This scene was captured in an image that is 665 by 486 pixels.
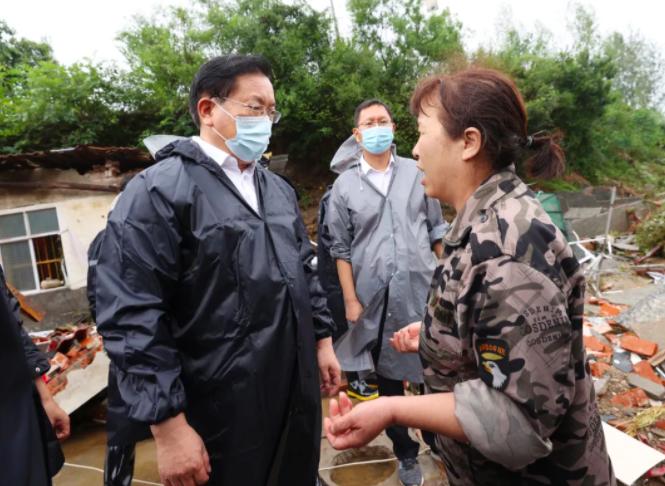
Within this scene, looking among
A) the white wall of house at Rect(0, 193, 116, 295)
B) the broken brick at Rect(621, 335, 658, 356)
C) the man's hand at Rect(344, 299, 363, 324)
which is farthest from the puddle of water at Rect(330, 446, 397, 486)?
the white wall of house at Rect(0, 193, 116, 295)

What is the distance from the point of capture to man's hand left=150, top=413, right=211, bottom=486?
1526 mm

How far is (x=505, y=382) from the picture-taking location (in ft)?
3.39

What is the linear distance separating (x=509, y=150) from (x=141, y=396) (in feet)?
4.71

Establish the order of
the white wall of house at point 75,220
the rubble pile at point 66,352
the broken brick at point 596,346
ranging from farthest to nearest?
the white wall of house at point 75,220 < the broken brick at point 596,346 < the rubble pile at point 66,352

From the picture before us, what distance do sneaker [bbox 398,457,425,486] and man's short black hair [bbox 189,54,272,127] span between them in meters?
2.49

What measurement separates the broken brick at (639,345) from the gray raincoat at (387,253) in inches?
137

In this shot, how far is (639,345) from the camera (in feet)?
16.0

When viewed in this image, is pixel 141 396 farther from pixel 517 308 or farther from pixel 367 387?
pixel 367 387

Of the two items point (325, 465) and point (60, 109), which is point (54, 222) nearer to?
point (60, 109)

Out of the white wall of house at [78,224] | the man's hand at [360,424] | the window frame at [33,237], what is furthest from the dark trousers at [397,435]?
the window frame at [33,237]

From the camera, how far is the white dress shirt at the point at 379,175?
3.01 meters

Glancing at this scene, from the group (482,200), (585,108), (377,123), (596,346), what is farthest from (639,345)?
(585,108)

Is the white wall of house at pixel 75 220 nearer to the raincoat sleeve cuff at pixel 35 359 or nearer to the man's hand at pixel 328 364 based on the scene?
the raincoat sleeve cuff at pixel 35 359

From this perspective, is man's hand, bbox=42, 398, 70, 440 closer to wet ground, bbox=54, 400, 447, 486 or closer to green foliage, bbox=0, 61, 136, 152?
wet ground, bbox=54, 400, 447, 486
